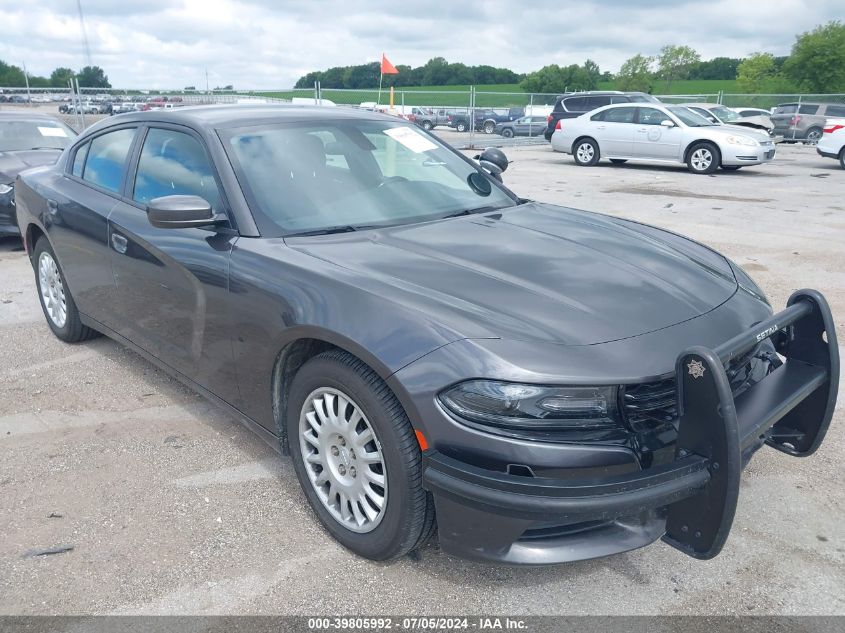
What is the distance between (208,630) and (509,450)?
1155 millimetres

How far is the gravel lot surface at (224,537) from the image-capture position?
2.45 metres

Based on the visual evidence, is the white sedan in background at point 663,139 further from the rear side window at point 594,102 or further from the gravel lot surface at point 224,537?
the gravel lot surface at point 224,537

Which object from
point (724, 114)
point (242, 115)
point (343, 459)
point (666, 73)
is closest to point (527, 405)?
point (343, 459)

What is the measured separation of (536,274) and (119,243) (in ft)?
7.53

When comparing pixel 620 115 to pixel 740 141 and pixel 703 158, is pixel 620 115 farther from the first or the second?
pixel 740 141

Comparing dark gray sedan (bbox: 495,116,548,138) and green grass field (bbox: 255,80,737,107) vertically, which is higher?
green grass field (bbox: 255,80,737,107)

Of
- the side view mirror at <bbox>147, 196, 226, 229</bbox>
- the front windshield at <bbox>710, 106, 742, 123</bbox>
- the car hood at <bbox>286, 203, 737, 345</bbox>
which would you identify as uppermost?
the side view mirror at <bbox>147, 196, 226, 229</bbox>

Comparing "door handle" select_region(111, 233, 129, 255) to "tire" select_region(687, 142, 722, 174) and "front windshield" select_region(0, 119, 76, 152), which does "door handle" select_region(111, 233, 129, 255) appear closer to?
"front windshield" select_region(0, 119, 76, 152)

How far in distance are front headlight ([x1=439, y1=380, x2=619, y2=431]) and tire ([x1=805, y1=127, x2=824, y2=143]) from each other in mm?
26464

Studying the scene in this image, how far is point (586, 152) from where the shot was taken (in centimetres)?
1755

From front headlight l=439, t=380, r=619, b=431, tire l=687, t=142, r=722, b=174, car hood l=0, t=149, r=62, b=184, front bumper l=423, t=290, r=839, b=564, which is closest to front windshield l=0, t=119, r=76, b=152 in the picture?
car hood l=0, t=149, r=62, b=184

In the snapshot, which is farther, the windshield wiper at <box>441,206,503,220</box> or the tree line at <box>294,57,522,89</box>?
the tree line at <box>294,57,522,89</box>

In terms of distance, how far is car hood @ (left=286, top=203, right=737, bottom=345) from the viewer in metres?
2.35

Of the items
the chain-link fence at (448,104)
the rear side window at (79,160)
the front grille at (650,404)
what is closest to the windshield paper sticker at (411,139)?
the rear side window at (79,160)
